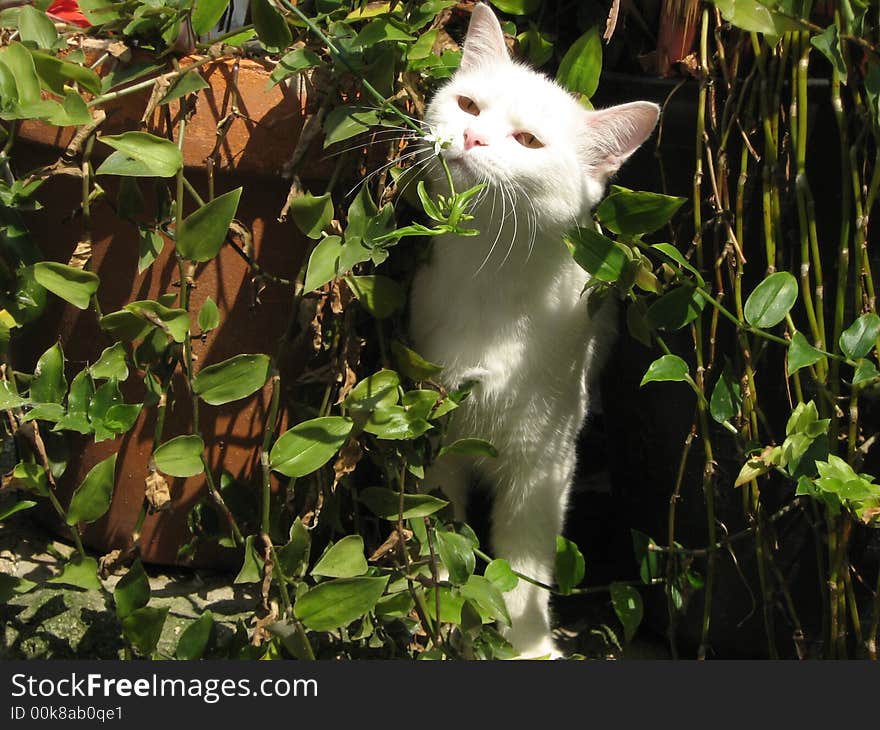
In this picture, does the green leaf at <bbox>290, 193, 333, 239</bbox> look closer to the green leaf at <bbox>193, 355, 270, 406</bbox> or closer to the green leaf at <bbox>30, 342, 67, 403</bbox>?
the green leaf at <bbox>193, 355, 270, 406</bbox>

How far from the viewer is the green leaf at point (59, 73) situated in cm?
98

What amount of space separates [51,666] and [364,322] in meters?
0.56

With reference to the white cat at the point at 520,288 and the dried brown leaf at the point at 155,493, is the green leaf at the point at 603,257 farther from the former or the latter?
the dried brown leaf at the point at 155,493

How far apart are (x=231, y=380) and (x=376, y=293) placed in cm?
22

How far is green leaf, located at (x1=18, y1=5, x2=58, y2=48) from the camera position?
999 millimetres

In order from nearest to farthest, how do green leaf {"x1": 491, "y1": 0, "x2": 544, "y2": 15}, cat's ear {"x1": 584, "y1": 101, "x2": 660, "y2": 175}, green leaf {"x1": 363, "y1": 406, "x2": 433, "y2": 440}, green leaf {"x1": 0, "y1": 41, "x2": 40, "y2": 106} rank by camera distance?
green leaf {"x1": 0, "y1": 41, "x2": 40, "y2": 106} < green leaf {"x1": 363, "y1": 406, "x2": 433, "y2": 440} < cat's ear {"x1": 584, "y1": 101, "x2": 660, "y2": 175} < green leaf {"x1": 491, "y1": 0, "x2": 544, "y2": 15}

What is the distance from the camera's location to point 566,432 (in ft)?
4.31

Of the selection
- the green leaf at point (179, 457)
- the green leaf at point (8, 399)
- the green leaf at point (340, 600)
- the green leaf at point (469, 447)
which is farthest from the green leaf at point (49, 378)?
the green leaf at point (469, 447)

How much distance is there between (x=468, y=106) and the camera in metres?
1.23

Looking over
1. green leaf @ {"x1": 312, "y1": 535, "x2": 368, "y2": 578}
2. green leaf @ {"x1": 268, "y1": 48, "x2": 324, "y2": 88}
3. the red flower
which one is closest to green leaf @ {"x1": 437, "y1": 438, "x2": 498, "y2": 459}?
green leaf @ {"x1": 312, "y1": 535, "x2": 368, "y2": 578}

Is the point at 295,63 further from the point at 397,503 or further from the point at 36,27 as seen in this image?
the point at 397,503

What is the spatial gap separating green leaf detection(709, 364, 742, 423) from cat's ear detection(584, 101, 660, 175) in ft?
1.01

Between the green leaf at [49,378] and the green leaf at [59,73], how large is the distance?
0.26 m

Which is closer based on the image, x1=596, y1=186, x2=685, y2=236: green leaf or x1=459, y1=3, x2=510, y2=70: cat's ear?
x1=596, y1=186, x2=685, y2=236: green leaf
